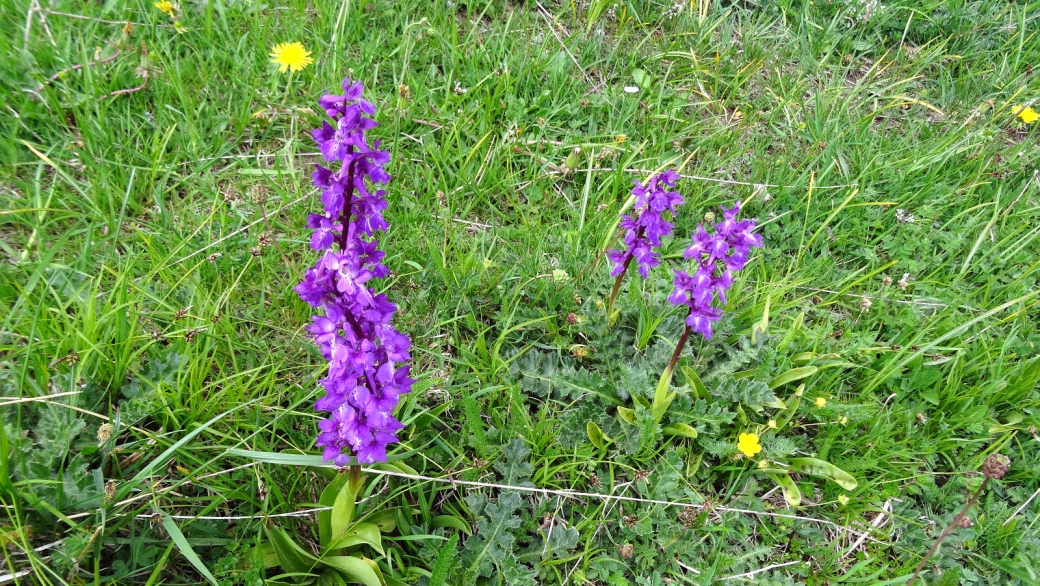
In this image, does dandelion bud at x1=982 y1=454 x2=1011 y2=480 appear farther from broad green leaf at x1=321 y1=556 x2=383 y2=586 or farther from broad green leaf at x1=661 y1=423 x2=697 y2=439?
broad green leaf at x1=321 y1=556 x2=383 y2=586

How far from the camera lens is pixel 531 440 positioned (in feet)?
7.42

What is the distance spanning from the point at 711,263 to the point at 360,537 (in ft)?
4.42

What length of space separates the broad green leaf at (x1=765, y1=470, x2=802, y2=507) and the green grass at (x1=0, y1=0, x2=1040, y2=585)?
6 cm

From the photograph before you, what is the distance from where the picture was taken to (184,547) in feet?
5.53

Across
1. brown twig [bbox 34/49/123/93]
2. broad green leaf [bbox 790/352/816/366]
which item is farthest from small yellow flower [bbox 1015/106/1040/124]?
brown twig [bbox 34/49/123/93]

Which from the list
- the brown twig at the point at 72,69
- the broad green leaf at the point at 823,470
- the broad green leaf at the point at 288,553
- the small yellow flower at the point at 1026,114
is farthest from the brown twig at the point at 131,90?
the small yellow flower at the point at 1026,114

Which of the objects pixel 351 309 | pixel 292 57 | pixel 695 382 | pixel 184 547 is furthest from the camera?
pixel 292 57

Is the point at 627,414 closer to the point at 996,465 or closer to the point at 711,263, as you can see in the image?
the point at 711,263

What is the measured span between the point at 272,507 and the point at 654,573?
4.06ft

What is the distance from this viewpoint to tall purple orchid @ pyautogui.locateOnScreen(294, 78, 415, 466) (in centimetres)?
153

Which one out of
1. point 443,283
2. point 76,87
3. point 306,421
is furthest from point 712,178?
point 76,87

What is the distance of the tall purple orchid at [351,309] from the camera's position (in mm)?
1525

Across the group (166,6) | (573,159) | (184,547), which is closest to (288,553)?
(184,547)

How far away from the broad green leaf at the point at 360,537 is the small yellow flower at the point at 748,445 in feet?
4.23
